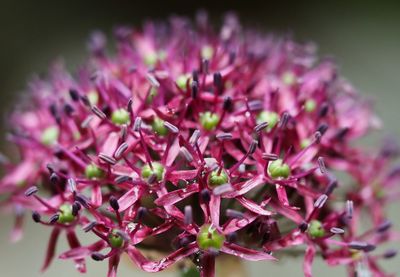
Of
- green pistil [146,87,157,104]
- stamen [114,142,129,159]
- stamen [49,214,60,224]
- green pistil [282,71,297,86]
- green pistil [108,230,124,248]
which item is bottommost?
green pistil [108,230,124,248]

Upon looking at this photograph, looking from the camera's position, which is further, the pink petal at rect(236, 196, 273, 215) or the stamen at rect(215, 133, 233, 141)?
the stamen at rect(215, 133, 233, 141)

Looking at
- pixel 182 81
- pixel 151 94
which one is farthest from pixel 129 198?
pixel 182 81

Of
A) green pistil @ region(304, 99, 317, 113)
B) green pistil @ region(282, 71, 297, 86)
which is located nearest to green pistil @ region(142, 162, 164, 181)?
green pistil @ region(304, 99, 317, 113)

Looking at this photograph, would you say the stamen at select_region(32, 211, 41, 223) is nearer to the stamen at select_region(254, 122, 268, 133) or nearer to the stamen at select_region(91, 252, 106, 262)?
the stamen at select_region(91, 252, 106, 262)

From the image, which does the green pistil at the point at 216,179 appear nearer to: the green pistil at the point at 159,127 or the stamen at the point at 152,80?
the green pistil at the point at 159,127

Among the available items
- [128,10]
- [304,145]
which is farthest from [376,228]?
[128,10]

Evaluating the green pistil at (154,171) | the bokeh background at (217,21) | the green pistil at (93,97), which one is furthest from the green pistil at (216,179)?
the bokeh background at (217,21)

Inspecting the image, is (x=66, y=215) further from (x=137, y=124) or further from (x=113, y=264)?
(x=137, y=124)
